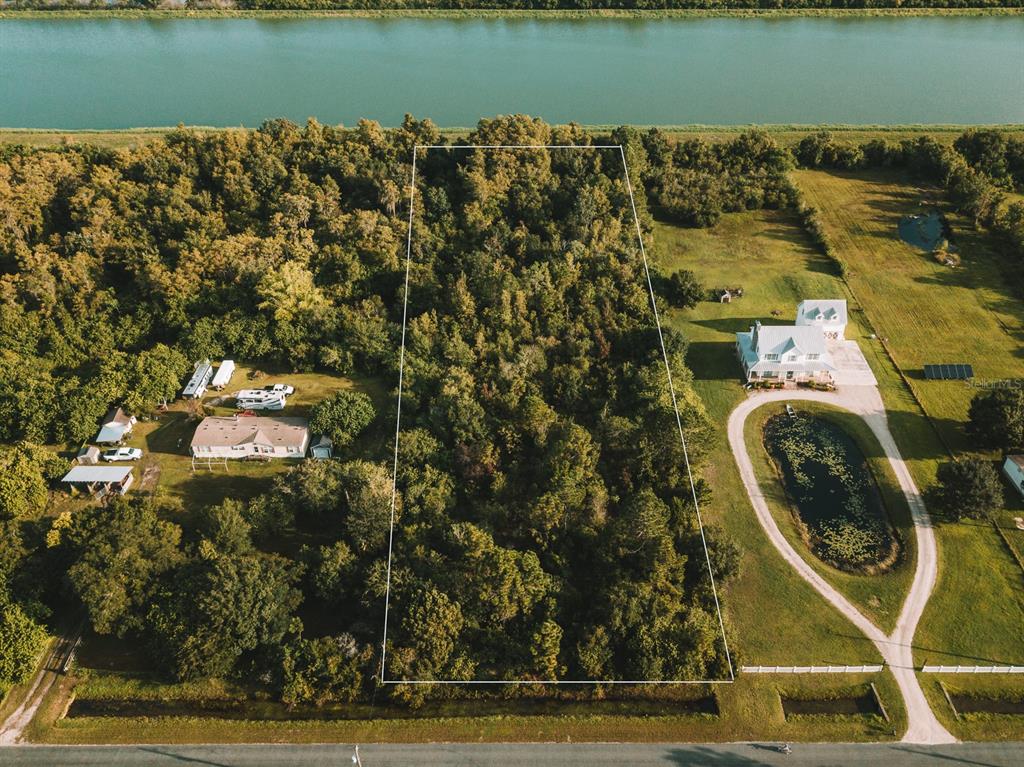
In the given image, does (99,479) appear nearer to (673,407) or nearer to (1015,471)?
(673,407)

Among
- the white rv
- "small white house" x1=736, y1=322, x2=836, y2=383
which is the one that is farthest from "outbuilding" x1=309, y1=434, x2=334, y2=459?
"small white house" x1=736, y1=322, x2=836, y2=383

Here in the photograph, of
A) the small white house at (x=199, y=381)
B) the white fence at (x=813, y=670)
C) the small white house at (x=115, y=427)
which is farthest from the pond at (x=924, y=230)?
the small white house at (x=115, y=427)

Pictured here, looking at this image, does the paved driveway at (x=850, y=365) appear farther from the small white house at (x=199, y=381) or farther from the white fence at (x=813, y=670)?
the small white house at (x=199, y=381)

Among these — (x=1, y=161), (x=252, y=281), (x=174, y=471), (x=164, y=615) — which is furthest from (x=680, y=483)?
(x=1, y=161)

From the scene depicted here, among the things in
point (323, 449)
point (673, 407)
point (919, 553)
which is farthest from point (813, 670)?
point (323, 449)

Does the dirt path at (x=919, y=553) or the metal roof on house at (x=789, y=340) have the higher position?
the metal roof on house at (x=789, y=340)

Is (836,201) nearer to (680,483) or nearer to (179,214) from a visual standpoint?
(680,483)
